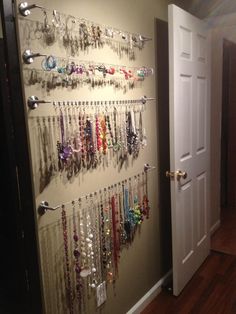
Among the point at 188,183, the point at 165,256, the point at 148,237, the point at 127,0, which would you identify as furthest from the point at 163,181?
the point at 127,0

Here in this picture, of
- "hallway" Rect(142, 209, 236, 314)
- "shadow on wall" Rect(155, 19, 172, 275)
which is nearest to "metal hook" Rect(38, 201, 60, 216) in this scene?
"shadow on wall" Rect(155, 19, 172, 275)

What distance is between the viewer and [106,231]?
1.71 meters

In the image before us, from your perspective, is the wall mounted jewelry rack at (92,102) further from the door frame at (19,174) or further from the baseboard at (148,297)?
the baseboard at (148,297)

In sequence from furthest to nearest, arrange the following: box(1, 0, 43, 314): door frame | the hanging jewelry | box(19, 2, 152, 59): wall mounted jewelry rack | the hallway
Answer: the hallway
the hanging jewelry
box(19, 2, 152, 59): wall mounted jewelry rack
box(1, 0, 43, 314): door frame

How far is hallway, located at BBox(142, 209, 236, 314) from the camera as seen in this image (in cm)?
211

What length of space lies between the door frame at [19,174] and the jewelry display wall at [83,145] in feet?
0.11

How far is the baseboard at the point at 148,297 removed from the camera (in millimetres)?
2051

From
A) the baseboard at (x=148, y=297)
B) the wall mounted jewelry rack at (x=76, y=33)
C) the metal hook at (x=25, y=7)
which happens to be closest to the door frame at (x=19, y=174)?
the metal hook at (x=25, y=7)

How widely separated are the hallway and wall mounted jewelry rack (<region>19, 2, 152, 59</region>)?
1725 millimetres

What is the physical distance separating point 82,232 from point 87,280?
0.94ft

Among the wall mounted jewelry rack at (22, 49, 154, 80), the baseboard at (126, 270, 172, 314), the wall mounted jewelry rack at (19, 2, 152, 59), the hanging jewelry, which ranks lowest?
the baseboard at (126, 270, 172, 314)

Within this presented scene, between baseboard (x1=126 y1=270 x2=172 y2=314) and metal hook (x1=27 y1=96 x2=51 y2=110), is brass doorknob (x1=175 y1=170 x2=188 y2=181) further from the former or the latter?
metal hook (x1=27 y1=96 x2=51 y2=110)

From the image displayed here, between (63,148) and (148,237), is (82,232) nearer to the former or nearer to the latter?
(63,148)

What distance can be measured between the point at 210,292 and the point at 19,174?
1772 mm
